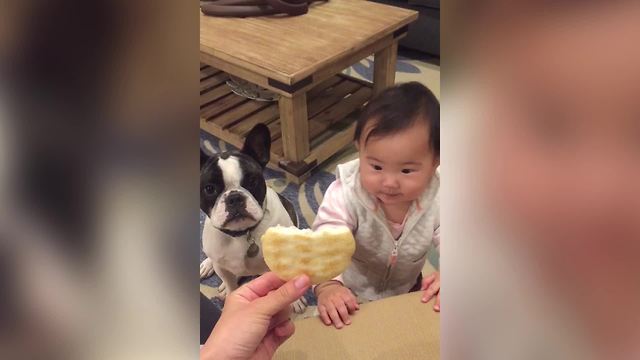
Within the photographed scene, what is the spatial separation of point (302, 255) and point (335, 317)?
0.11 metres

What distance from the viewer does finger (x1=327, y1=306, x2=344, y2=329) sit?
413 millimetres

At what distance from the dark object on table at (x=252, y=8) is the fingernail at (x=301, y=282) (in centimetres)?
111

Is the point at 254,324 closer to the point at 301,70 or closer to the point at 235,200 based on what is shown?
the point at 235,200

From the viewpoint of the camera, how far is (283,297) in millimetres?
321

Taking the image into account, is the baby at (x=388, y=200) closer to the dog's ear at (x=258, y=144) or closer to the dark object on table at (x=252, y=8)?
the dog's ear at (x=258, y=144)

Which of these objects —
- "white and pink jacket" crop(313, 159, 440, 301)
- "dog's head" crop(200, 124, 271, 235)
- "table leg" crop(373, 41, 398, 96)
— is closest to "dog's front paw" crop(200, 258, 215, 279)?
"dog's head" crop(200, 124, 271, 235)

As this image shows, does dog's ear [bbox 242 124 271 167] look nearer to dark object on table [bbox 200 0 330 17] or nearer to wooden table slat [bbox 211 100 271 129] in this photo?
wooden table slat [bbox 211 100 271 129]

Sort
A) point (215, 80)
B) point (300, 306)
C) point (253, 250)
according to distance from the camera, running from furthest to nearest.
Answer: point (215, 80) < point (300, 306) < point (253, 250)
